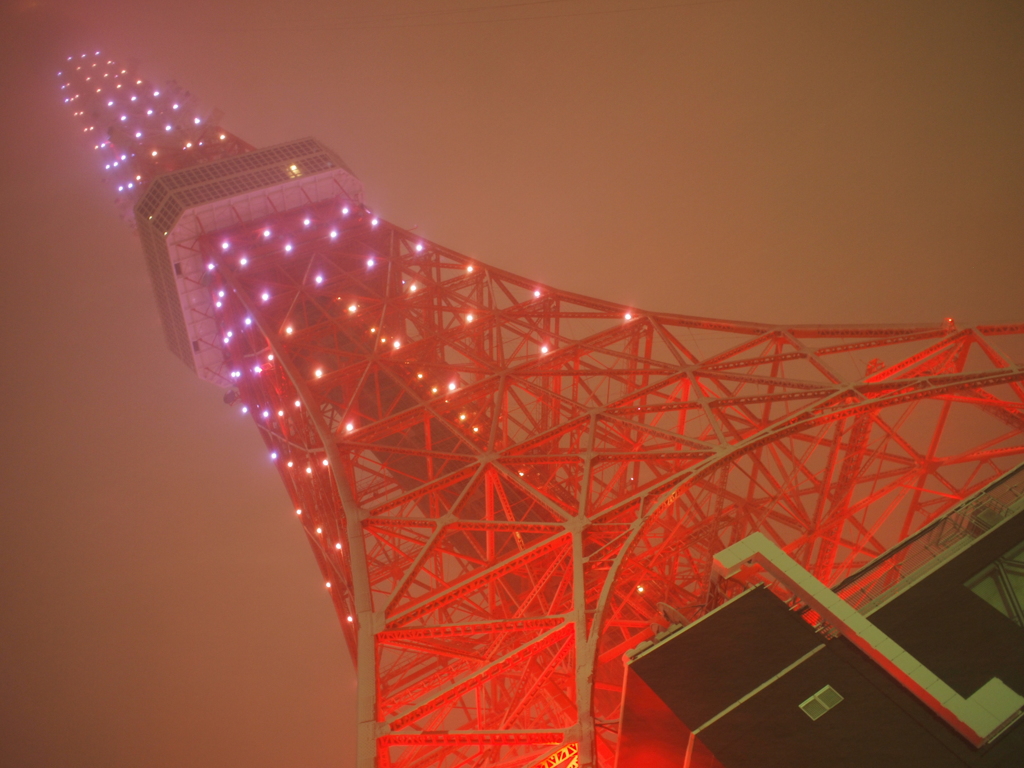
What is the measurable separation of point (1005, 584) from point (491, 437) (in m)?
7.53

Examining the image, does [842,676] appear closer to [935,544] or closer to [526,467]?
[935,544]

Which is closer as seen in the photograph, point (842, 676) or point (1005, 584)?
point (842, 676)

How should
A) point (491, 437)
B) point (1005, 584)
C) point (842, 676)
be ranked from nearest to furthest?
point (842, 676)
point (1005, 584)
point (491, 437)

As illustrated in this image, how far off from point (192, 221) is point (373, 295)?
575 cm

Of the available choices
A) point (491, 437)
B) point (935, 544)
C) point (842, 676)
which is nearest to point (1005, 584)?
point (935, 544)

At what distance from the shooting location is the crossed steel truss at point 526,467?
369 inches

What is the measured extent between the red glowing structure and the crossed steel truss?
0.06 m

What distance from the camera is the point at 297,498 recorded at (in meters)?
18.9

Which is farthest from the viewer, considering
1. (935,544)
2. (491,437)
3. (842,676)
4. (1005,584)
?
(491,437)

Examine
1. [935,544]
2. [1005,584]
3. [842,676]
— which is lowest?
[1005,584]

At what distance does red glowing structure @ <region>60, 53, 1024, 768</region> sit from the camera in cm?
992

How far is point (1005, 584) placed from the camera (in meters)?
7.25

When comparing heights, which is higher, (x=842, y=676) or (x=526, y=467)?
(x=526, y=467)

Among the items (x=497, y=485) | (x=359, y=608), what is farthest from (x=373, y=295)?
(x=359, y=608)
